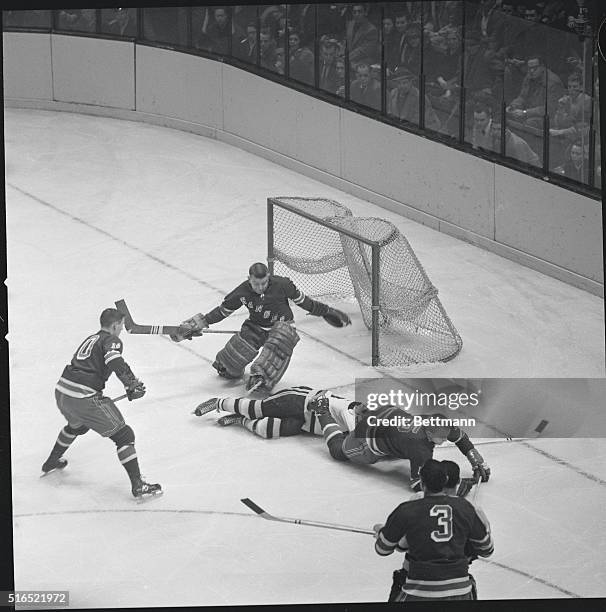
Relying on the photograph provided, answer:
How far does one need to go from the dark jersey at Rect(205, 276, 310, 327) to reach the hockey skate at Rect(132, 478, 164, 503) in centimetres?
189

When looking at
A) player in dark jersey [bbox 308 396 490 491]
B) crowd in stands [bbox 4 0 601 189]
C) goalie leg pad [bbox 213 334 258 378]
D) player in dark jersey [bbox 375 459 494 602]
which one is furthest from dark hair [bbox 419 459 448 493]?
crowd in stands [bbox 4 0 601 189]

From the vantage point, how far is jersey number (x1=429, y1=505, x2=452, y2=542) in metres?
9.69

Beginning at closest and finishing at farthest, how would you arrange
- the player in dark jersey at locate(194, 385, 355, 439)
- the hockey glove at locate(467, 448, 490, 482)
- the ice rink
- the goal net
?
the ice rink, the hockey glove at locate(467, 448, 490, 482), the player in dark jersey at locate(194, 385, 355, 439), the goal net

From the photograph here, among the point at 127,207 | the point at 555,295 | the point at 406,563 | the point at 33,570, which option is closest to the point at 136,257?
the point at 127,207

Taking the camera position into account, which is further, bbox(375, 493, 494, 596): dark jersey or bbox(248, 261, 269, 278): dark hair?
bbox(248, 261, 269, 278): dark hair

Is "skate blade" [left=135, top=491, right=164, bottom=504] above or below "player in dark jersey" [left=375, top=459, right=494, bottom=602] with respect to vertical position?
below

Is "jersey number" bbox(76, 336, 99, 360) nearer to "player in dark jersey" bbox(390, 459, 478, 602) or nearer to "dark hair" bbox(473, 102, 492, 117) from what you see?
"player in dark jersey" bbox(390, 459, 478, 602)

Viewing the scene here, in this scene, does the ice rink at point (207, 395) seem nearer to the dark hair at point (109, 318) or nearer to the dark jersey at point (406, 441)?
the dark jersey at point (406, 441)

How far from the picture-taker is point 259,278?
1260 centimetres

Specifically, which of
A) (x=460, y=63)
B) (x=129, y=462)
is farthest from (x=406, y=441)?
(x=460, y=63)

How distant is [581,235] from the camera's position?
560 inches

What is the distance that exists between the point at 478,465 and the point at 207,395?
220 cm

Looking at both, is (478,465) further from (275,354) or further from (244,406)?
(275,354)

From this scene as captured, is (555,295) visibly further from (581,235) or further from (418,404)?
(418,404)
